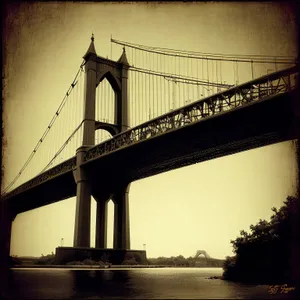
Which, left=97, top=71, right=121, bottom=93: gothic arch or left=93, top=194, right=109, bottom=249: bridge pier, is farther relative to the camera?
left=97, top=71, right=121, bottom=93: gothic arch

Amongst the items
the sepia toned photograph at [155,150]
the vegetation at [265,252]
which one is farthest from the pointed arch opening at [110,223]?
the vegetation at [265,252]

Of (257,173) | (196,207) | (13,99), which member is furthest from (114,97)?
(13,99)

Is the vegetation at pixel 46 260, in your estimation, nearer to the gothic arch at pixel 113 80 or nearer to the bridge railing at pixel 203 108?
the bridge railing at pixel 203 108

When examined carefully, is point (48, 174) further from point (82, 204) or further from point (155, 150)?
point (155, 150)

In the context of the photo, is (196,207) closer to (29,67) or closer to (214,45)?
(214,45)

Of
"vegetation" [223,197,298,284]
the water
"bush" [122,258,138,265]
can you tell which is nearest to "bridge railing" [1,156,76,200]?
"bush" [122,258,138,265]

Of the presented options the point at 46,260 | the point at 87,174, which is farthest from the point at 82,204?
the point at 46,260

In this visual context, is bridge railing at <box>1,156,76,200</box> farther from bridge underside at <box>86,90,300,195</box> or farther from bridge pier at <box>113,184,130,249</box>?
bridge pier at <box>113,184,130,249</box>
